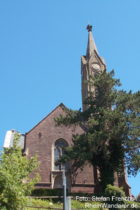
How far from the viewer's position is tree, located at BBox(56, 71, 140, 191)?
23.7 metres

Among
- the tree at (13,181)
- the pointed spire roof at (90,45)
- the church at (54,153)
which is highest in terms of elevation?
the pointed spire roof at (90,45)

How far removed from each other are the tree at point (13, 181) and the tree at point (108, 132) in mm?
10275

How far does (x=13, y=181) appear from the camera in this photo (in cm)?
1124

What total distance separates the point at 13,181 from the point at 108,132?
14037mm

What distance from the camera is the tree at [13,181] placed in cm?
1107

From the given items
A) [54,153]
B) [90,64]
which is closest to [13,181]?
[54,153]

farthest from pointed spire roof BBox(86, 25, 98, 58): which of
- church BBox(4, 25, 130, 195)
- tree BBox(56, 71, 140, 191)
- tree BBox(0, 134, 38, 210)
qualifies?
tree BBox(0, 134, 38, 210)

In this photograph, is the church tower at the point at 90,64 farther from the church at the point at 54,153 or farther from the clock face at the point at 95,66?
the church at the point at 54,153

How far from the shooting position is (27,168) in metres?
13.4

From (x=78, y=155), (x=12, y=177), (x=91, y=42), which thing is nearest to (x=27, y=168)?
(x=12, y=177)

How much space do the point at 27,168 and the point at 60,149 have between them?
1840 cm

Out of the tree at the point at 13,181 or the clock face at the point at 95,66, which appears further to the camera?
the clock face at the point at 95,66

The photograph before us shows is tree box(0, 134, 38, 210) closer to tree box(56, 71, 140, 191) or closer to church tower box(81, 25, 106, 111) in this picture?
tree box(56, 71, 140, 191)

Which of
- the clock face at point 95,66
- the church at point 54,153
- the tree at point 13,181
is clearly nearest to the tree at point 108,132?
the church at point 54,153
